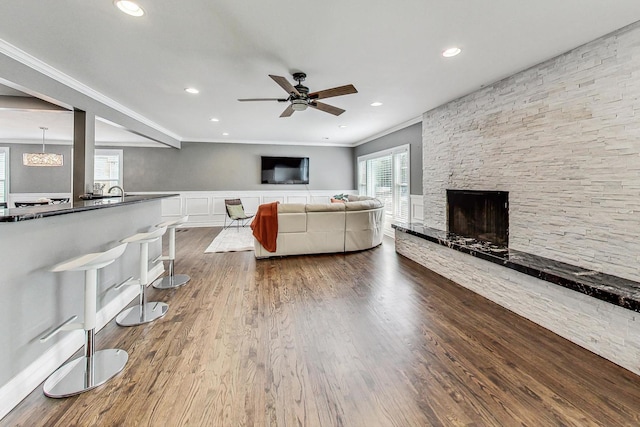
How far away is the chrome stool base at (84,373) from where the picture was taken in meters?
1.63

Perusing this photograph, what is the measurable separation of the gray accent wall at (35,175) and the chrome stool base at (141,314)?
290 inches

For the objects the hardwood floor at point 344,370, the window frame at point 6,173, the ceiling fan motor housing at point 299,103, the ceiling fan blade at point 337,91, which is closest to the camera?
the hardwood floor at point 344,370

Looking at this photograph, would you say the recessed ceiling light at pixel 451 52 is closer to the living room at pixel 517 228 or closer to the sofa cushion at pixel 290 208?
the living room at pixel 517 228

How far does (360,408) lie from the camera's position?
4.94 feet

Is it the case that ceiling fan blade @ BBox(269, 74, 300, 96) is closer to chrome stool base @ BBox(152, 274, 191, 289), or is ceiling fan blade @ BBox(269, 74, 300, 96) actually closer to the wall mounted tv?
chrome stool base @ BBox(152, 274, 191, 289)

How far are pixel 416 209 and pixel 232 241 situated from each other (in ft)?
12.8

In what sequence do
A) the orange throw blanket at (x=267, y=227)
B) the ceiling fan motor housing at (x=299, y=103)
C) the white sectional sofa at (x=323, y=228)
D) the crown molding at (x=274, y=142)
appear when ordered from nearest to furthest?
the ceiling fan motor housing at (x=299, y=103) < the orange throw blanket at (x=267, y=227) < the white sectional sofa at (x=323, y=228) < the crown molding at (x=274, y=142)

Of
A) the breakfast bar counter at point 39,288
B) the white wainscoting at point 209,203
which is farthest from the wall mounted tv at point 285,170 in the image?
the breakfast bar counter at point 39,288

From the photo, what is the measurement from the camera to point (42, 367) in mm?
1735

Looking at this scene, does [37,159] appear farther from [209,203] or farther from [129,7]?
[129,7]

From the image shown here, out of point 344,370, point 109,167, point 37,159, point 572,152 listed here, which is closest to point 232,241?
point 37,159

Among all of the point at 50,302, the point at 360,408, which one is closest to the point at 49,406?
the point at 50,302

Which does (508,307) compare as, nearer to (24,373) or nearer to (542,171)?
(542,171)

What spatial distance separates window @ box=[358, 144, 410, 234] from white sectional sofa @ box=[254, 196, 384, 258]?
1275 mm
